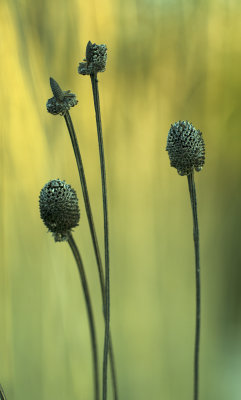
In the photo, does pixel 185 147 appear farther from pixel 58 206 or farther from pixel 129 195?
pixel 129 195

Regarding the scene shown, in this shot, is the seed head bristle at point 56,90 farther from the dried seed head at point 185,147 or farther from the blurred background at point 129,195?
the blurred background at point 129,195

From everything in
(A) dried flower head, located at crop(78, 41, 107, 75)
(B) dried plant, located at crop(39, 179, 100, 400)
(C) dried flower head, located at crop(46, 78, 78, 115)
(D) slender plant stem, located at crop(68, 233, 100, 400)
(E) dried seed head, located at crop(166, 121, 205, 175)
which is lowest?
(D) slender plant stem, located at crop(68, 233, 100, 400)

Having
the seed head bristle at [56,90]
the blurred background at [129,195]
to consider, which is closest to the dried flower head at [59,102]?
the seed head bristle at [56,90]

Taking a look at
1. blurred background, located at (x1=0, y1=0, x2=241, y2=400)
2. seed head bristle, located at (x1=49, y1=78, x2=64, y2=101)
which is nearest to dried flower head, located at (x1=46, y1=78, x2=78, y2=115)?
seed head bristle, located at (x1=49, y1=78, x2=64, y2=101)

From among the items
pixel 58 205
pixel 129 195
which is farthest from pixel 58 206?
pixel 129 195

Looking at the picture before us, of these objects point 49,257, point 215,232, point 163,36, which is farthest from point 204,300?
point 163,36

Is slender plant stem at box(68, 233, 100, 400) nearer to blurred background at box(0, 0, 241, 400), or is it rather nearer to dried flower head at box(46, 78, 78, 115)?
dried flower head at box(46, 78, 78, 115)
